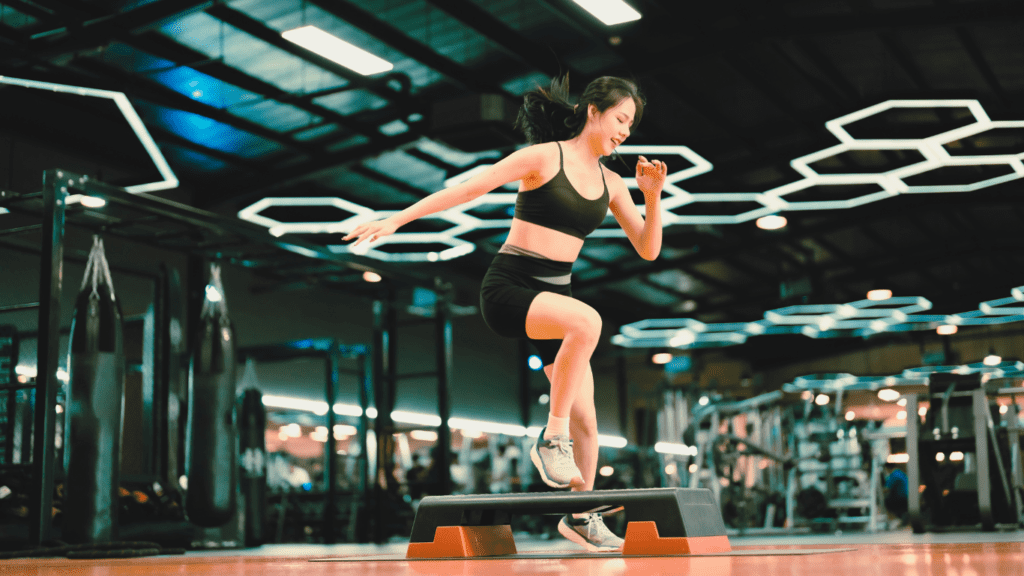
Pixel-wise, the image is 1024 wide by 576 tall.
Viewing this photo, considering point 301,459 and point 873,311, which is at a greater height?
point 873,311

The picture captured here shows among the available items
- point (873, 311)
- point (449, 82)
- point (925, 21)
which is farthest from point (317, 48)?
point (873, 311)

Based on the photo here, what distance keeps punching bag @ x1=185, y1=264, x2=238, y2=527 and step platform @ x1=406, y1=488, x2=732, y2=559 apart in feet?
11.9

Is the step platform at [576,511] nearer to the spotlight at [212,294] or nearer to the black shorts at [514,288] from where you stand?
the black shorts at [514,288]

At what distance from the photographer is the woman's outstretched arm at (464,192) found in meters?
2.45

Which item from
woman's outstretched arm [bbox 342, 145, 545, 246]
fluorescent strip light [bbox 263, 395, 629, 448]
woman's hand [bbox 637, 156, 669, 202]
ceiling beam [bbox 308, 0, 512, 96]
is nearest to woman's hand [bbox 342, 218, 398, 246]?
woman's outstretched arm [bbox 342, 145, 545, 246]

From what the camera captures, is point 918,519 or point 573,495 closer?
point 573,495

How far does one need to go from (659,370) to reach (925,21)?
1539cm

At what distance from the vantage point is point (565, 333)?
260 centimetres

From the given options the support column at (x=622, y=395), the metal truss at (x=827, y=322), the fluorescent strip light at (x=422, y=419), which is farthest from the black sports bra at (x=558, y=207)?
the support column at (x=622, y=395)

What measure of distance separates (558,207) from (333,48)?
4.83 meters

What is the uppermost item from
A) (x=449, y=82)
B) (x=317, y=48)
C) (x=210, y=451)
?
(x=449, y=82)

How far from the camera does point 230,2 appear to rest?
7.72m

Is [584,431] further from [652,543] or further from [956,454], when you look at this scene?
[956,454]

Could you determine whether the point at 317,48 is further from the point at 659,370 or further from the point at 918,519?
the point at 659,370
